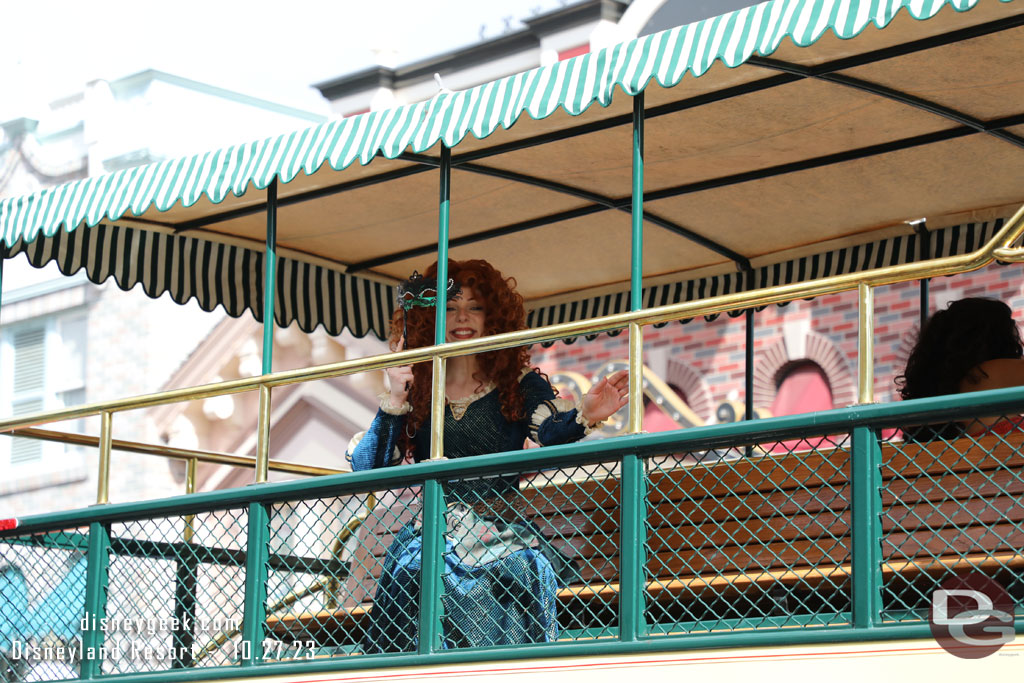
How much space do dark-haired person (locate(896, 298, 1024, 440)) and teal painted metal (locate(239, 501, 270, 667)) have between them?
2.86 meters

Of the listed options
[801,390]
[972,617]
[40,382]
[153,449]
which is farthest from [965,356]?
[40,382]

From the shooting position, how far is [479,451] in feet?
21.1

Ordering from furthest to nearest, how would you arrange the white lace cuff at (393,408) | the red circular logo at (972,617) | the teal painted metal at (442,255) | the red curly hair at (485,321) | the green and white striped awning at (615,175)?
the red curly hair at (485,321)
the white lace cuff at (393,408)
the teal painted metal at (442,255)
the green and white striped awning at (615,175)
the red circular logo at (972,617)

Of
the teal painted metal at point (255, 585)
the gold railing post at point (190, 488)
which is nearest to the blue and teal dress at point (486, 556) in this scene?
the teal painted metal at point (255, 585)

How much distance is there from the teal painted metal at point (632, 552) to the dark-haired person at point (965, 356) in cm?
103

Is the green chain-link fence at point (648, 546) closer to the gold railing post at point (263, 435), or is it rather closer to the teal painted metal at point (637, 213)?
the gold railing post at point (263, 435)

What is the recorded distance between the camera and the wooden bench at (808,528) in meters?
5.16

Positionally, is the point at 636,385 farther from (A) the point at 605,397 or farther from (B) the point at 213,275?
(B) the point at 213,275

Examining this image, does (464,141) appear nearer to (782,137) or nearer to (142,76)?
(782,137)

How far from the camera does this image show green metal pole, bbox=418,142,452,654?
6.08 m

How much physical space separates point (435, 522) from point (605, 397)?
871 mm

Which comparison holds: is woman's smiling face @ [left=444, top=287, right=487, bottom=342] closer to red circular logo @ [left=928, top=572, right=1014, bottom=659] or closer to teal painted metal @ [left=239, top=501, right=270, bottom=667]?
teal painted metal @ [left=239, top=501, right=270, bottom=667]

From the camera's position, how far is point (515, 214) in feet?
27.1

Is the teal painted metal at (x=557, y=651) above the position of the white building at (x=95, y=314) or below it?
below
